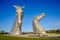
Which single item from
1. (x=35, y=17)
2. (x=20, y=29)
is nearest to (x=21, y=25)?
(x=20, y=29)

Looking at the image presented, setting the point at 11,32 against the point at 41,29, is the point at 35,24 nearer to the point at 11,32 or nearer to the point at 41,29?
the point at 41,29

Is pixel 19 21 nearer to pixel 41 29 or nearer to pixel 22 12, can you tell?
pixel 22 12

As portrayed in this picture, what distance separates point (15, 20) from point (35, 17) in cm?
251

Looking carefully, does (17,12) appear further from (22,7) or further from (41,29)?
(41,29)

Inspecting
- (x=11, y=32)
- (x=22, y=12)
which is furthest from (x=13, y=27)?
(x=22, y=12)

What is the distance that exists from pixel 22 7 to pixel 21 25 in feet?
7.19

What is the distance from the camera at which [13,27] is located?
22.0m

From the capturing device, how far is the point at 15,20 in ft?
72.2

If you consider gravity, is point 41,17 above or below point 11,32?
above

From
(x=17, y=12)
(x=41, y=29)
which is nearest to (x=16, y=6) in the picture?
(x=17, y=12)

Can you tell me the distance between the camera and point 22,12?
2161 centimetres

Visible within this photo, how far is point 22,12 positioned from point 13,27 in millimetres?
2172

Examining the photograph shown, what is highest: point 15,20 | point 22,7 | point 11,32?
point 22,7

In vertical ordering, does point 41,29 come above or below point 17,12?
below
